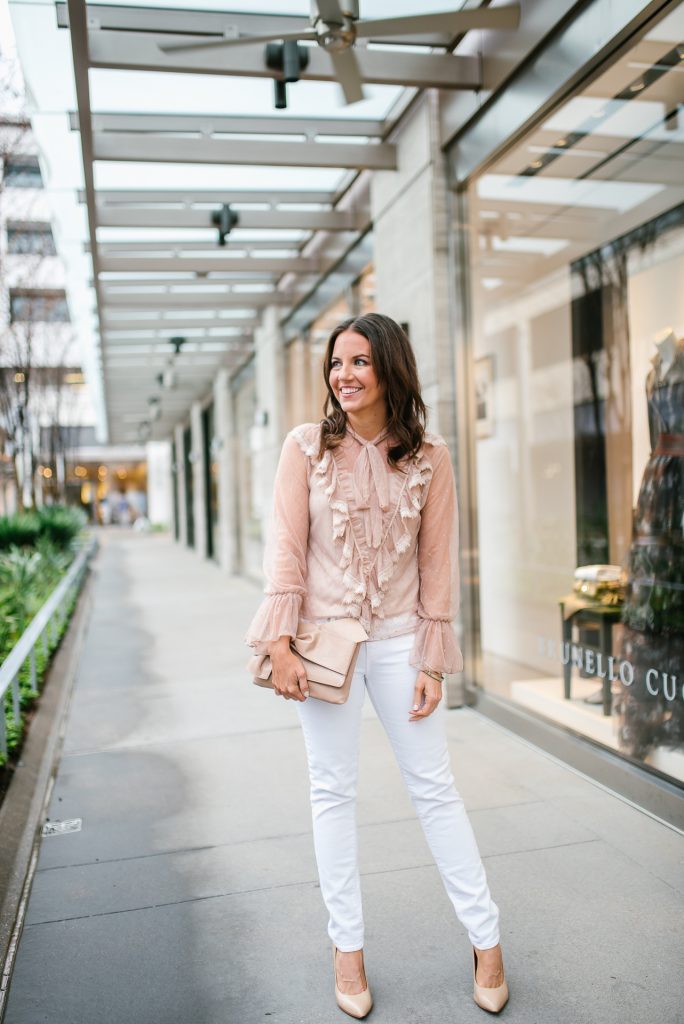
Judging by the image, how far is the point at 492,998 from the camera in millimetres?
2357

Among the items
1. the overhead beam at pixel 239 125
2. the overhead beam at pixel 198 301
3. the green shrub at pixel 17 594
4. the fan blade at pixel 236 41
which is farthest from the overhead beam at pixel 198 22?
the overhead beam at pixel 198 301

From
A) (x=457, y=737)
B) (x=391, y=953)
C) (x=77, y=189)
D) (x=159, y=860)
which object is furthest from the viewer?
(x=77, y=189)

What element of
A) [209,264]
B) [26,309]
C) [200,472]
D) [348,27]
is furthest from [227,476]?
[348,27]

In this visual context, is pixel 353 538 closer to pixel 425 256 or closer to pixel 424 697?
pixel 424 697

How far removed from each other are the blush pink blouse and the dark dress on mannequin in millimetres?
1733

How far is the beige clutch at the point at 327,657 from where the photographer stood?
2.26 m

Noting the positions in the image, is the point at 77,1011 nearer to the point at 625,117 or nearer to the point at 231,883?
the point at 231,883

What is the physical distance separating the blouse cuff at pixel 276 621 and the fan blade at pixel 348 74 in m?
2.42

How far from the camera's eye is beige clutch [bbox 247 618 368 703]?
2264mm

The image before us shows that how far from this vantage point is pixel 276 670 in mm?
2293

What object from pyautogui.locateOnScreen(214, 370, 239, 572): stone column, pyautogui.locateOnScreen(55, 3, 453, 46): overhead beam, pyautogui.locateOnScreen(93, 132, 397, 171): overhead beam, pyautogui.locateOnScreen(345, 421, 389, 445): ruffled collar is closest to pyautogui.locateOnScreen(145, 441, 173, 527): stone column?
pyautogui.locateOnScreen(214, 370, 239, 572): stone column

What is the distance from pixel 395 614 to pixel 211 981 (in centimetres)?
126

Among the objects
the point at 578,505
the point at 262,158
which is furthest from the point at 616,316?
the point at 262,158

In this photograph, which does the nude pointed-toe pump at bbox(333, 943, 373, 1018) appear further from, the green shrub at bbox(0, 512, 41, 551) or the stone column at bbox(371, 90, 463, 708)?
the green shrub at bbox(0, 512, 41, 551)
